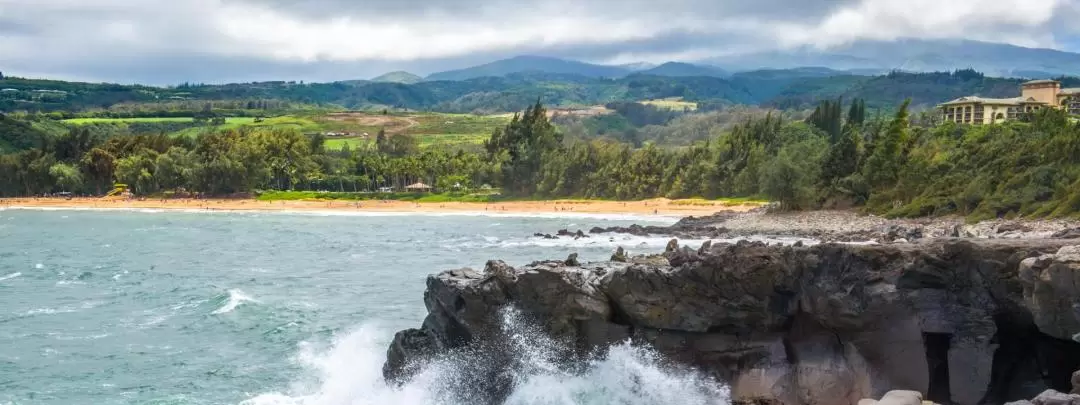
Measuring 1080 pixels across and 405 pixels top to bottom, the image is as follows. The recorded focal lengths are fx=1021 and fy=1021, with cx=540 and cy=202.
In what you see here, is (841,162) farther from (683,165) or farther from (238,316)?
(238,316)

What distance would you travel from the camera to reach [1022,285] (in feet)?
57.0

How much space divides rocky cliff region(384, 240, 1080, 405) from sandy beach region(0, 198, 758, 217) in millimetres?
70357

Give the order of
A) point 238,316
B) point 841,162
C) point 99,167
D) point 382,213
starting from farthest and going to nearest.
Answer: point 99,167 < point 382,213 < point 841,162 < point 238,316

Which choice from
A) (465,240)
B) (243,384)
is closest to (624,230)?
(465,240)

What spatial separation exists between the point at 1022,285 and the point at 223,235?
67.7 metres

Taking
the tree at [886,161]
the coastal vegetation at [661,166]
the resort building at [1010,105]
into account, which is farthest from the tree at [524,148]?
the tree at [886,161]

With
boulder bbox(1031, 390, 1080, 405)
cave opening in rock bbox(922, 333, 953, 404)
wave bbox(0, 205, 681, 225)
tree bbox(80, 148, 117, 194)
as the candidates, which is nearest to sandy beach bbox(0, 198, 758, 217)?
wave bbox(0, 205, 681, 225)

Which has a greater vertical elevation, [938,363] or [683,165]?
[938,363]

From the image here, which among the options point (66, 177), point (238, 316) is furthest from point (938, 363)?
point (66, 177)

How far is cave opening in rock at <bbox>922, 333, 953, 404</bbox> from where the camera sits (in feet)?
60.1

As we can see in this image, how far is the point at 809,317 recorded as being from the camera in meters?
19.4

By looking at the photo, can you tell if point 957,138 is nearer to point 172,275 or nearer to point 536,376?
point 172,275

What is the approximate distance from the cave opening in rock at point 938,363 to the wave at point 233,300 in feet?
83.8

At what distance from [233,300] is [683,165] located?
78.5 meters
